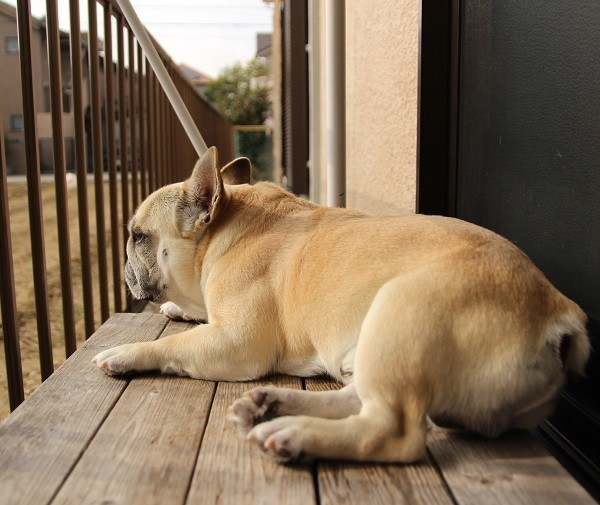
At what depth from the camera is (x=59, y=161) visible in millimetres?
3002

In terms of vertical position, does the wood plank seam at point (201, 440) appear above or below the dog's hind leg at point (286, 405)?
below

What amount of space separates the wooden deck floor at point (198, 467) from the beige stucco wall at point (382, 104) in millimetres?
1654

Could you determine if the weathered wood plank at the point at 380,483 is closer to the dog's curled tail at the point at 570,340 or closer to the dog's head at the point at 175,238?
the dog's curled tail at the point at 570,340

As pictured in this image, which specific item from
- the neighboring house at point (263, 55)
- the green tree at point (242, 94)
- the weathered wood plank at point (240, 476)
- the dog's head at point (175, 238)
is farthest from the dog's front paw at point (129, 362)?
the green tree at point (242, 94)

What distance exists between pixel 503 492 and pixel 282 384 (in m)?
0.85

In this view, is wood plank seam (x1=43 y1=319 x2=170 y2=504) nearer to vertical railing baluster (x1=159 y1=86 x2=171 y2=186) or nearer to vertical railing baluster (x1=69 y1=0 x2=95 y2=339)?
vertical railing baluster (x1=69 y1=0 x2=95 y2=339)

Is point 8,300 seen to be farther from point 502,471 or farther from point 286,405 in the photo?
point 502,471

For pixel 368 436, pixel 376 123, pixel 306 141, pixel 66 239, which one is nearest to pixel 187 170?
pixel 306 141

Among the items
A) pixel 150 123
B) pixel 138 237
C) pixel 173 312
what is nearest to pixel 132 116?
pixel 150 123

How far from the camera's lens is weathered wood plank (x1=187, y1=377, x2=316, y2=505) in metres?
1.50

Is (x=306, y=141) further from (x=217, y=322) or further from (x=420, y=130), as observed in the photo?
(x=217, y=322)

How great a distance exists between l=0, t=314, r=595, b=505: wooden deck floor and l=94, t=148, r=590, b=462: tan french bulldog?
0.06 meters

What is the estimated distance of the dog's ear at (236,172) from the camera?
299 centimetres

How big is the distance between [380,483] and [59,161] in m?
2.16
